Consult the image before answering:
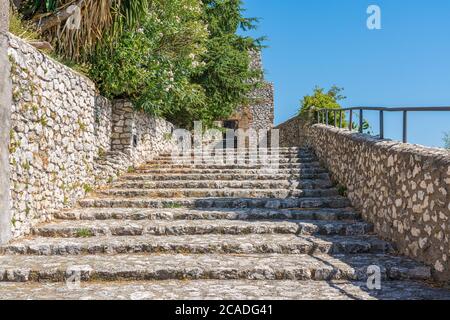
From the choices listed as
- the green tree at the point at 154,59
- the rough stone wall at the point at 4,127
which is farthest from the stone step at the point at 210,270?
the green tree at the point at 154,59

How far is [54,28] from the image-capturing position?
954 centimetres

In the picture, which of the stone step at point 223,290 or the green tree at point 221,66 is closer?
the stone step at point 223,290

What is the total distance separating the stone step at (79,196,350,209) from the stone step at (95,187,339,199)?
1.58 feet

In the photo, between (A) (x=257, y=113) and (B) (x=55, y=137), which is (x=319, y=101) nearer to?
(A) (x=257, y=113)

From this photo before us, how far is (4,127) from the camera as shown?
20.6 ft

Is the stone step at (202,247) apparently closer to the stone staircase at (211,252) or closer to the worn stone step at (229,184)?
the stone staircase at (211,252)

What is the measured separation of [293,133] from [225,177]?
9285 mm

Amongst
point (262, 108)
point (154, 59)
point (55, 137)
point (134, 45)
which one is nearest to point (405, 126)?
point (55, 137)

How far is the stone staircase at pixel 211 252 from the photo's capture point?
491 cm

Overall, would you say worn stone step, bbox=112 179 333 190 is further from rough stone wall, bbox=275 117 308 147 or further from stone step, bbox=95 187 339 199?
rough stone wall, bbox=275 117 308 147

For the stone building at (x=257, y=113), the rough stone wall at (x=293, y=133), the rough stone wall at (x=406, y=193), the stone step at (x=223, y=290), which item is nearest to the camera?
the stone step at (x=223, y=290)

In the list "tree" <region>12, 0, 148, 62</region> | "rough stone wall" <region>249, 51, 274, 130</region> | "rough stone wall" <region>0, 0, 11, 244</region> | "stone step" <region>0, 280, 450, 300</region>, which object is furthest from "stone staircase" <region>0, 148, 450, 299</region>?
"rough stone wall" <region>249, 51, 274, 130</region>

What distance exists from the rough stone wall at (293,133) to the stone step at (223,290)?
1199 centimetres
